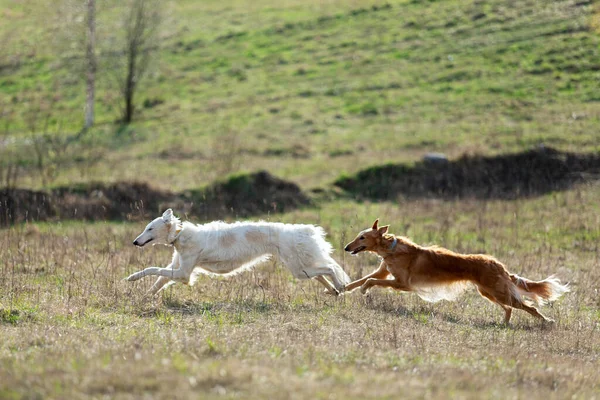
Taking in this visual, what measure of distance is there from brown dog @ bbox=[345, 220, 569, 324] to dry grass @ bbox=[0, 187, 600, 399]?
0.24m

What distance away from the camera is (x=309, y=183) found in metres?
21.1

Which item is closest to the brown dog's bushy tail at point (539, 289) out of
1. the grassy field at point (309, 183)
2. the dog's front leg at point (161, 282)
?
the grassy field at point (309, 183)

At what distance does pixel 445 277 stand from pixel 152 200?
10569 millimetres

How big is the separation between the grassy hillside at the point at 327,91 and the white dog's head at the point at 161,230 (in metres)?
9.73

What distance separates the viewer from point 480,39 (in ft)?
115

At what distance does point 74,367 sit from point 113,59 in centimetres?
2746

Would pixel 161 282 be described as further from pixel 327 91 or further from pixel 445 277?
pixel 327 91

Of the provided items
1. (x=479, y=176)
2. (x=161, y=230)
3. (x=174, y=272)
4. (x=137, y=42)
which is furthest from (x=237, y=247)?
(x=137, y=42)

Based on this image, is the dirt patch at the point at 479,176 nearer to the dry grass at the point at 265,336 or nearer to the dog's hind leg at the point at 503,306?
the dry grass at the point at 265,336

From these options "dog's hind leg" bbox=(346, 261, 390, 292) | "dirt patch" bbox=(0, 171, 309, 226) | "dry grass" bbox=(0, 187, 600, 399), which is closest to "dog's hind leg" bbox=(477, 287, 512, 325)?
"dry grass" bbox=(0, 187, 600, 399)

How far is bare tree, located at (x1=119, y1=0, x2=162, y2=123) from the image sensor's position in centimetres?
3142

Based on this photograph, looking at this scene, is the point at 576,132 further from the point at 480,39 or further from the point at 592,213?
the point at 480,39

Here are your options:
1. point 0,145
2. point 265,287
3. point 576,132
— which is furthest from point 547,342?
point 0,145

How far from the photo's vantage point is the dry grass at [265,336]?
6.06 meters
